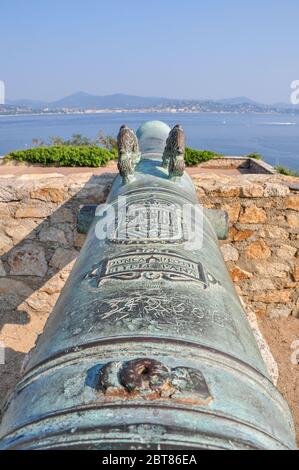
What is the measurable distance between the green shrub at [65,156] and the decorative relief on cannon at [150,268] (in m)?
9.93

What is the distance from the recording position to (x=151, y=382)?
0.90 metres

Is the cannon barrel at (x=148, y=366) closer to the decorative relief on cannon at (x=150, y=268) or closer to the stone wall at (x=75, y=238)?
the decorative relief on cannon at (x=150, y=268)

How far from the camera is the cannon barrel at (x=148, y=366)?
815 millimetres

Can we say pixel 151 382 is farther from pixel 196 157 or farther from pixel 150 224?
pixel 196 157

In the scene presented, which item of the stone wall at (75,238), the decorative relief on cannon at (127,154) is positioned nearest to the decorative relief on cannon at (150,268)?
the decorative relief on cannon at (127,154)

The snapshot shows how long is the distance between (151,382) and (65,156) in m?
11.2

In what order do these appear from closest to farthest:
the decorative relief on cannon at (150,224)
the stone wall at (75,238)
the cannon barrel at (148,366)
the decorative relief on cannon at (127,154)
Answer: the cannon barrel at (148,366) → the decorative relief on cannon at (150,224) → the decorative relief on cannon at (127,154) → the stone wall at (75,238)

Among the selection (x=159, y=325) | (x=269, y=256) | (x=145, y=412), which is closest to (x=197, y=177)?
(x=269, y=256)

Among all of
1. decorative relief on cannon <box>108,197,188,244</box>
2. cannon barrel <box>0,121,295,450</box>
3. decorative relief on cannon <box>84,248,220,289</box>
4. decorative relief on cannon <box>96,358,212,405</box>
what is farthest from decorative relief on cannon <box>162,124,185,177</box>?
decorative relief on cannon <box>96,358,212,405</box>

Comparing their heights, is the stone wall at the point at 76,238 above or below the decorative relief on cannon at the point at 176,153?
below

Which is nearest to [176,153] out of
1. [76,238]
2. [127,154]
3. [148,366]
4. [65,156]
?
[127,154]

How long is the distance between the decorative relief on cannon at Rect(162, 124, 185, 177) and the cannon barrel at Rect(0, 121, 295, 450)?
827 millimetres

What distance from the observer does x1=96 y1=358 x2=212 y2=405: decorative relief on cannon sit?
0.88m
